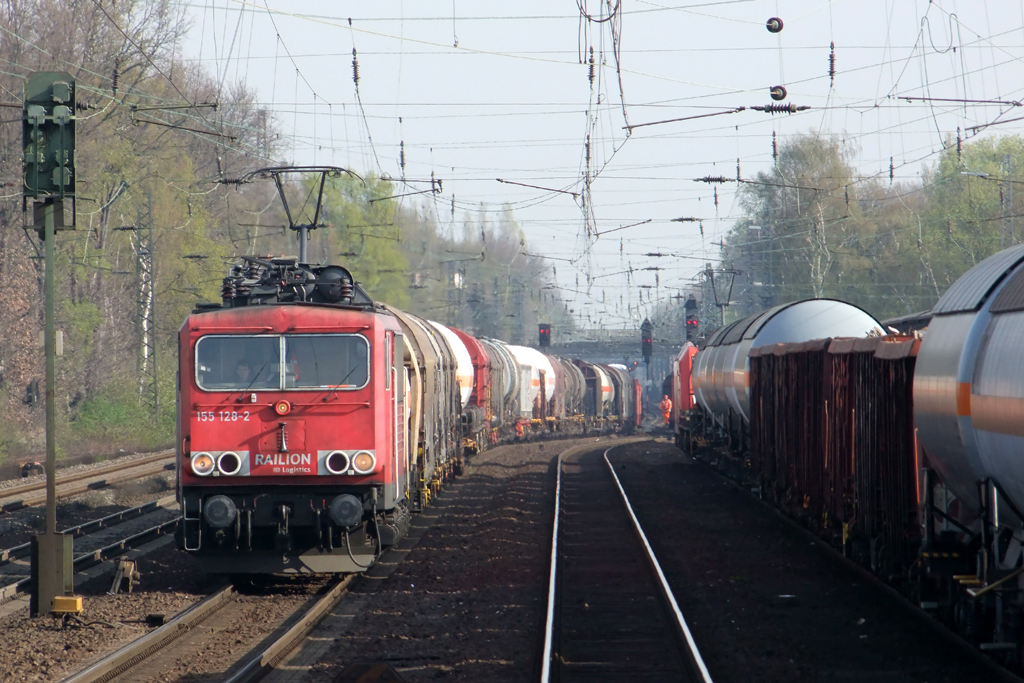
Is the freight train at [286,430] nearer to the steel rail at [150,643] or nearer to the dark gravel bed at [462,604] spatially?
the steel rail at [150,643]

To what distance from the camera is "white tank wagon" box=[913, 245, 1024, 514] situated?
705cm

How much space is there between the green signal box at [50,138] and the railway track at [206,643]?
452 cm

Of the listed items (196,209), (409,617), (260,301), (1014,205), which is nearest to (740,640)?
(409,617)

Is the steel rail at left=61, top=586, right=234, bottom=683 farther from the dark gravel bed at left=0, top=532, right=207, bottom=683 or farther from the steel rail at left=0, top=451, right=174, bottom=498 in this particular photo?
the steel rail at left=0, top=451, right=174, bottom=498

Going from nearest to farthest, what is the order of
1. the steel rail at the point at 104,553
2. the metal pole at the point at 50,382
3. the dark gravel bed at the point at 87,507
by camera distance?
1. the metal pole at the point at 50,382
2. the steel rail at the point at 104,553
3. the dark gravel bed at the point at 87,507

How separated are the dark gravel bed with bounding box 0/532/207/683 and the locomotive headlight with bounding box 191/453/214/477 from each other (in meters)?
1.43

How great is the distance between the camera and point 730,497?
2309cm

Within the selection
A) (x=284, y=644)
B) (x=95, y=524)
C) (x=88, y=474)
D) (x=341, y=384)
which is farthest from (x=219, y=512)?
(x=88, y=474)

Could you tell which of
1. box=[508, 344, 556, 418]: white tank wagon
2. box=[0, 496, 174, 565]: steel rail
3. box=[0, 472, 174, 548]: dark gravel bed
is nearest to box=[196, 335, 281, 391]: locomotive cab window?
box=[0, 496, 174, 565]: steel rail

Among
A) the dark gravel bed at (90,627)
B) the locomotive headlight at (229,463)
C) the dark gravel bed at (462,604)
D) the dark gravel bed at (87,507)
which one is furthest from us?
the dark gravel bed at (87,507)

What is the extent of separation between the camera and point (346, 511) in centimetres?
1109

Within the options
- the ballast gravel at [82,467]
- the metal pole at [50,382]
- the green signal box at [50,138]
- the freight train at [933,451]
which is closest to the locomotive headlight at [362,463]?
the metal pole at [50,382]

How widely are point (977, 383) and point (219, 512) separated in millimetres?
7385

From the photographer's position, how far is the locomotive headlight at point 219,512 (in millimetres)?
10938
